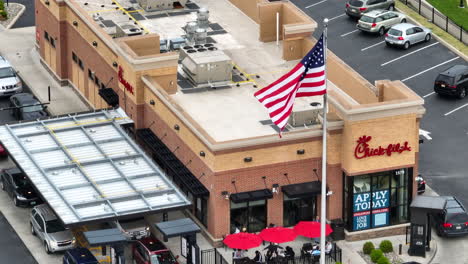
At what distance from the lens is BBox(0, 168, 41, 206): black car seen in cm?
9869

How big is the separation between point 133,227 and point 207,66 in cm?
1356

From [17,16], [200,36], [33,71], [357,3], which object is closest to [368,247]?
[200,36]

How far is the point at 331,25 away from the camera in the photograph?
420 ft

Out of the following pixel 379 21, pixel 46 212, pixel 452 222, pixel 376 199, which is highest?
pixel 376 199

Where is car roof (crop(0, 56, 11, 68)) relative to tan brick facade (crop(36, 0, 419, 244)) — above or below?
below

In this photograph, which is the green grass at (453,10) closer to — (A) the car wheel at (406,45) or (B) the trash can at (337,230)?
(A) the car wheel at (406,45)

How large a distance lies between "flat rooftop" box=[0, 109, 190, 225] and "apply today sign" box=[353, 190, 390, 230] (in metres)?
10.7

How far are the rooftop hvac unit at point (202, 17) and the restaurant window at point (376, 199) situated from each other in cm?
2120

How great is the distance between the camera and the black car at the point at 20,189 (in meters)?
98.7

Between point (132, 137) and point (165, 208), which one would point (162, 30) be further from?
point (165, 208)

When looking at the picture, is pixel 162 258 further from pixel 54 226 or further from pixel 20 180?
pixel 20 180

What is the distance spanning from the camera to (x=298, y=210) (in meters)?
94.9

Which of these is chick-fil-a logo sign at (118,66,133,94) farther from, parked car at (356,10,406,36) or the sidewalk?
parked car at (356,10,406,36)

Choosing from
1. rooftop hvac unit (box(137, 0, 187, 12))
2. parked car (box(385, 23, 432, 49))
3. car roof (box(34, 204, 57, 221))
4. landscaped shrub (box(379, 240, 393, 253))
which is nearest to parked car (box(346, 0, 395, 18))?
parked car (box(385, 23, 432, 49))
